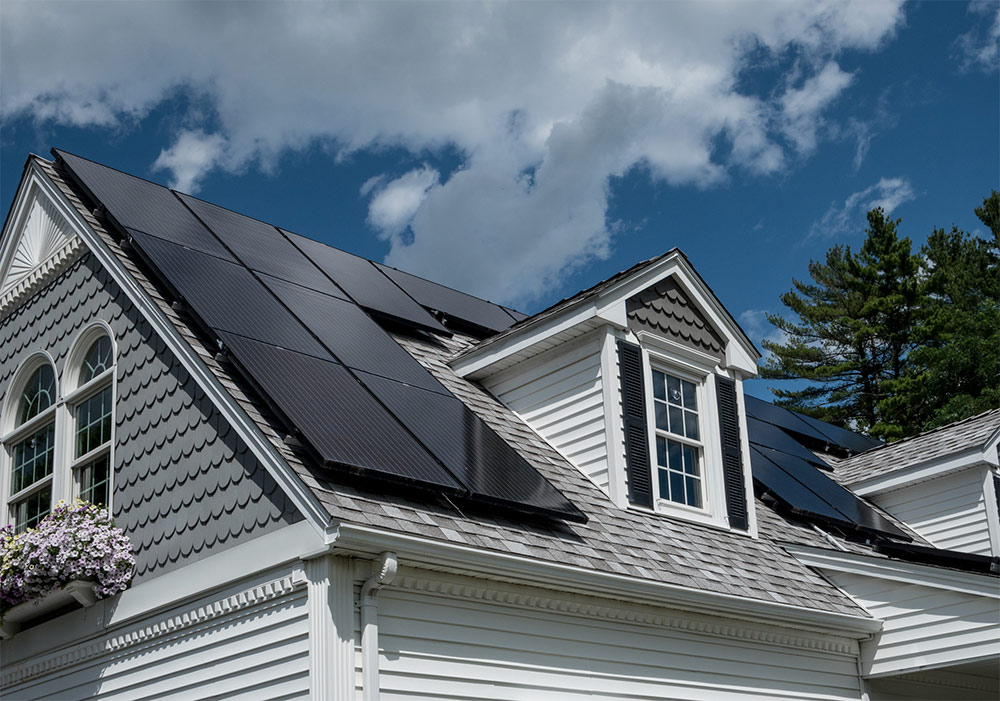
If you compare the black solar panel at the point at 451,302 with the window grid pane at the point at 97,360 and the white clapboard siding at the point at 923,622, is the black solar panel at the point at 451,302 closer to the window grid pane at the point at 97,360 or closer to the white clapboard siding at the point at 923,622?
the window grid pane at the point at 97,360

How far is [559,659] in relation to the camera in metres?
8.44

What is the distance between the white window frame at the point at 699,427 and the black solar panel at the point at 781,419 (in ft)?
17.6

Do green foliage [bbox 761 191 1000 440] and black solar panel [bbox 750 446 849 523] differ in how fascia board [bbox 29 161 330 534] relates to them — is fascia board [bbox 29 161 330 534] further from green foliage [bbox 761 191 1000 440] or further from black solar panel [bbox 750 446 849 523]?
→ green foliage [bbox 761 191 1000 440]

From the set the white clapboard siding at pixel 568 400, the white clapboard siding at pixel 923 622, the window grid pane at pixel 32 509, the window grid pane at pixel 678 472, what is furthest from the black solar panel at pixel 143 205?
the white clapboard siding at pixel 923 622

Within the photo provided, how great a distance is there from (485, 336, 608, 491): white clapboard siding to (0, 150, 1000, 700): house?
0.10ft

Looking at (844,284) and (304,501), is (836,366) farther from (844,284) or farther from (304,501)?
(304,501)

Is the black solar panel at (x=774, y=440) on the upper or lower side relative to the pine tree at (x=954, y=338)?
lower

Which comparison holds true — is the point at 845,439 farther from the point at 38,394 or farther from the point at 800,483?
the point at 38,394

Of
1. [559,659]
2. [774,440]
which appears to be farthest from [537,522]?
[774,440]

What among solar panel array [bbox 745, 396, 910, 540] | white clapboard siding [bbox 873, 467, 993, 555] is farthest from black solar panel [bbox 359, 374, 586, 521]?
white clapboard siding [bbox 873, 467, 993, 555]

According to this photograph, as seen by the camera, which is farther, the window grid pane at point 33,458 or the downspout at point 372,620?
the window grid pane at point 33,458

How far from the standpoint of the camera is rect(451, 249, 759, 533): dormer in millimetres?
10922

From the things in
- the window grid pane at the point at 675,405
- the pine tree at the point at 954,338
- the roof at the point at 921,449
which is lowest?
the window grid pane at the point at 675,405

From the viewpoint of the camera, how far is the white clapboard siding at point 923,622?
1052cm
